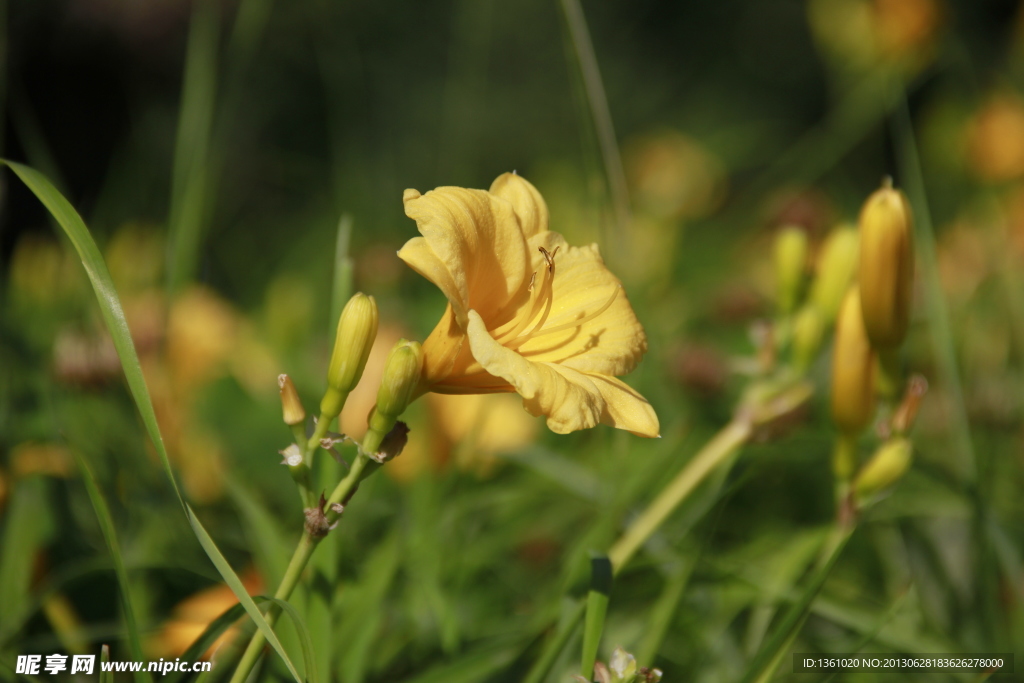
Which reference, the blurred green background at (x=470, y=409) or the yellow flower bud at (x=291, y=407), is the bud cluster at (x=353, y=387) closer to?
the yellow flower bud at (x=291, y=407)

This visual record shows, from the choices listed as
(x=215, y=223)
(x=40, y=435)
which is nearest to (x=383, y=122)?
(x=215, y=223)

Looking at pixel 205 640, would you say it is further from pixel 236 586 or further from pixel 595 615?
pixel 595 615

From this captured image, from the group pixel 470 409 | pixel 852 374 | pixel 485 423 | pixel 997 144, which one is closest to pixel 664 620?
pixel 852 374

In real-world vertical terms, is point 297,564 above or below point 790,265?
below

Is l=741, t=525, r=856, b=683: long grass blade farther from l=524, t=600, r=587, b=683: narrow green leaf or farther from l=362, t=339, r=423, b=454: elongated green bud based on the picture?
l=362, t=339, r=423, b=454: elongated green bud

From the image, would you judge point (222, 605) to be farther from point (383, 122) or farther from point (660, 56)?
point (660, 56)

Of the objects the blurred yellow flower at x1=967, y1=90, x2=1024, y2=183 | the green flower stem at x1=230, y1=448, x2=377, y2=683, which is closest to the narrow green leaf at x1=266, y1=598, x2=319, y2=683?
the green flower stem at x1=230, y1=448, x2=377, y2=683
